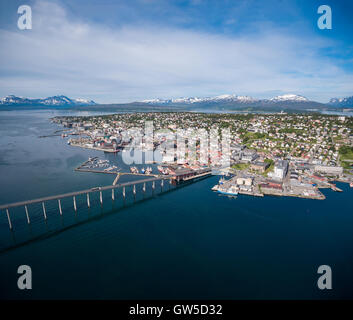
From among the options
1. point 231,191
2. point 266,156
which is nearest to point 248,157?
point 266,156

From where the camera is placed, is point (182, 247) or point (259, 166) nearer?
point (182, 247)

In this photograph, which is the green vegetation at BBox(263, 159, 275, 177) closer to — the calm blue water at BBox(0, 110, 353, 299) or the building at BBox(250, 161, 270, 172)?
the building at BBox(250, 161, 270, 172)

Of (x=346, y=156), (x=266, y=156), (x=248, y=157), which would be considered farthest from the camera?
(x=266, y=156)

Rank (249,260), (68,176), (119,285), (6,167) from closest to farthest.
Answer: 1. (119,285)
2. (249,260)
3. (68,176)
4. (6,167)

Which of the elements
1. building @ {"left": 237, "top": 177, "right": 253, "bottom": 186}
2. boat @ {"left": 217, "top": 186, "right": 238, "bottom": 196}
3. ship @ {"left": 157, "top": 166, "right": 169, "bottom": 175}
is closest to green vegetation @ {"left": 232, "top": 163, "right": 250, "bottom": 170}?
building @ {"left": 237, "top": 177, "right": 253, "bottom": 186}

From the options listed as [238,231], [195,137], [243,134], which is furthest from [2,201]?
[243,134]

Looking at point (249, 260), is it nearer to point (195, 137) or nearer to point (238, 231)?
point (238, 231)

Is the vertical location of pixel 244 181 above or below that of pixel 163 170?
below

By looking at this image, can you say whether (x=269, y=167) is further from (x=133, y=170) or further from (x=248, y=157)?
(x=133, y=170)

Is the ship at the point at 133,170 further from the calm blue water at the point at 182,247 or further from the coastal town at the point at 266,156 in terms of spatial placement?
the calm blue water at the point at 182,247
